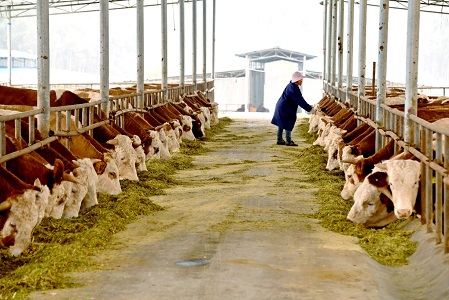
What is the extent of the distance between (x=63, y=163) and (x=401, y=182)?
158 inches

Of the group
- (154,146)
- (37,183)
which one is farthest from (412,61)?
(154,146)

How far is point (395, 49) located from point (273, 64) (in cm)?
2946

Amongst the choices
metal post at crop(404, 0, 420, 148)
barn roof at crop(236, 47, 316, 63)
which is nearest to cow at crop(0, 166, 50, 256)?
metal post at crop(404, 0, 420, 148)

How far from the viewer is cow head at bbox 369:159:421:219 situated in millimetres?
8344

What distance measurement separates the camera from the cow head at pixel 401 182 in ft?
27.4

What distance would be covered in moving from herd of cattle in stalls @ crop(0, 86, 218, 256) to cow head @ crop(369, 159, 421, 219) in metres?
3.66

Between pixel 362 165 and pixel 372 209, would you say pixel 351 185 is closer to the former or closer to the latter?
pixel 362 165

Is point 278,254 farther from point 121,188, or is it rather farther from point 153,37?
point 153,37

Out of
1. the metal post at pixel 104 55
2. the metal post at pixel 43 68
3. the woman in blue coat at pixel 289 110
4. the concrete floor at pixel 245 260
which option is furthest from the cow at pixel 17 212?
the woman in blue coat at pixel 289 110

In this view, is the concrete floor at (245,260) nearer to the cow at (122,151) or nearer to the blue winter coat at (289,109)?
the cow at (122,151)

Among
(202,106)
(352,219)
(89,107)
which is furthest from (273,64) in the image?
(352,219)

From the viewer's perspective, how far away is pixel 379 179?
895cm

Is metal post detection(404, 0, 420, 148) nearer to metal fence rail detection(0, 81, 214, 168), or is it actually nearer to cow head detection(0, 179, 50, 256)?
metal fence rail detection(0, 81, 214, 168)

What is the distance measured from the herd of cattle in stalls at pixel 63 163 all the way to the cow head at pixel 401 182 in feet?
12.0
